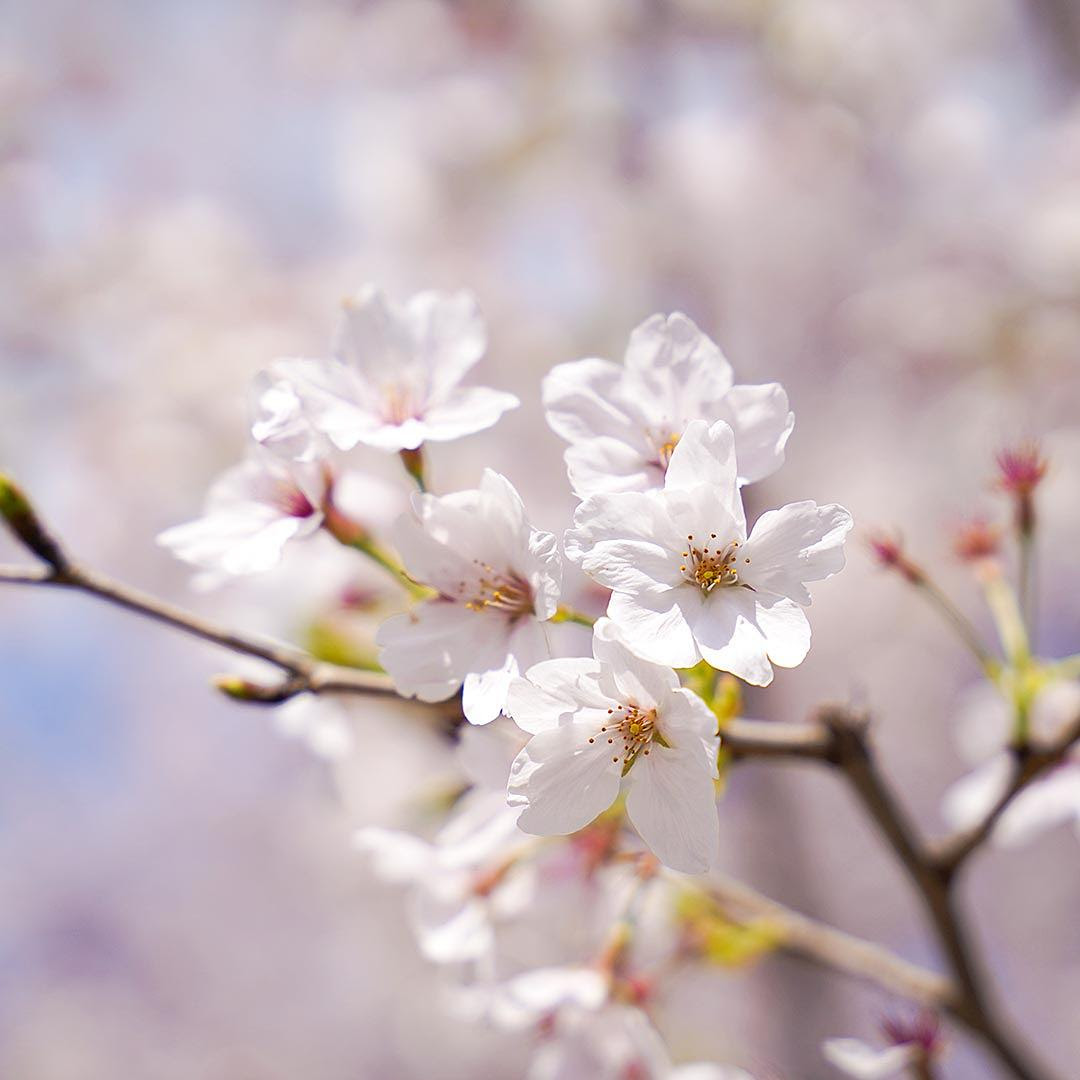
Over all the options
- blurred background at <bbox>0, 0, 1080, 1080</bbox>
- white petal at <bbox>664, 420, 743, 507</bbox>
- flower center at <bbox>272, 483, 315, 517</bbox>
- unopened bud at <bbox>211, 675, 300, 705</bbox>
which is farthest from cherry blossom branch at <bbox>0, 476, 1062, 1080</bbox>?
blurred background at <bbox>0, 0, 1080, 1080</bbox>

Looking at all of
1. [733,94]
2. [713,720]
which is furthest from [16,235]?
[713,720]

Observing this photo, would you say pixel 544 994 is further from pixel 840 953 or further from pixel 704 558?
pixel 704 558

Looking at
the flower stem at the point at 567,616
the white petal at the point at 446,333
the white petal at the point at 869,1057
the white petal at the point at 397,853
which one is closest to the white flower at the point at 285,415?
the white petal at the point at 446,333

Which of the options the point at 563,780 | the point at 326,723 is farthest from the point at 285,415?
the point at 326,723

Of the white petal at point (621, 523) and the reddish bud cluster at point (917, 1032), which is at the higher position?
the white petal at point (621, 523)

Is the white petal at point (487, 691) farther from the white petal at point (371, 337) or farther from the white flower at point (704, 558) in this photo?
the white petal at point (371, 337)

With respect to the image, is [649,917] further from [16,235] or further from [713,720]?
[16,235]
